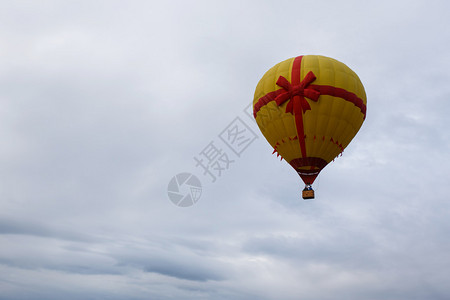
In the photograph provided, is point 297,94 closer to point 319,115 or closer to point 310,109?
point 310,109

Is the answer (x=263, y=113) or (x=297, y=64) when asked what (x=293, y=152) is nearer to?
(x=263, y=113)

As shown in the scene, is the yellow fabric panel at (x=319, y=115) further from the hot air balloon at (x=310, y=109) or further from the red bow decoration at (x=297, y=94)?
the red bow decoration at (x=297, y=94)

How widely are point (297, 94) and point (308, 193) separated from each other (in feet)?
22.8

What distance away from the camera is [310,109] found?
29.9 meters

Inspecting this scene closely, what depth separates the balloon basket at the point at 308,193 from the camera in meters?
31.5

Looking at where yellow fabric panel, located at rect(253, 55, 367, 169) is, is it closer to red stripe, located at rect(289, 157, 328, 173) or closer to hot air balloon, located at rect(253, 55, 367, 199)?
hot air balloon, located at rect(253, 55, 367, 199)

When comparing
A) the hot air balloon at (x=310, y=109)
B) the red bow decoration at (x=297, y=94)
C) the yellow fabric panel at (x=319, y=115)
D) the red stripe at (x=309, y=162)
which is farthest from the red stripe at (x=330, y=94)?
the red stripe at (x=309, y=162)

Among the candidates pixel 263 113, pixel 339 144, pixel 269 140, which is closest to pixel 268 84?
pixel 263 113

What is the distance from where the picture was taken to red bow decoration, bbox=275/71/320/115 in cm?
2961

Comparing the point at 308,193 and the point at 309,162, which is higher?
the point at 309,162

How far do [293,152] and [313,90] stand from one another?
448cm

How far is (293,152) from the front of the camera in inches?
1235

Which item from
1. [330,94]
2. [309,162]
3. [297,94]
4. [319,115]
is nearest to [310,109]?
[319,115]

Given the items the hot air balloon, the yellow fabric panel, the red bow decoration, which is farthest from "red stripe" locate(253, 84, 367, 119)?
the red bow decoration
